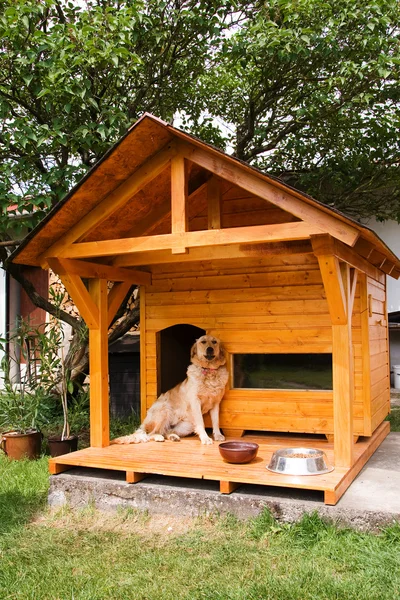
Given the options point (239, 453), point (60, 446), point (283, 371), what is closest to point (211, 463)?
point (239, 453)

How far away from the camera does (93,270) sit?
6160 mm

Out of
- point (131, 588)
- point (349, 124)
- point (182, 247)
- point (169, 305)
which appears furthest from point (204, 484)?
point (349, 124)

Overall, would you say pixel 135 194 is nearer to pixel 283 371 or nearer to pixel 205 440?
pixel 283 371

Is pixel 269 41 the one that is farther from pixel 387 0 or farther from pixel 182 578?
pixel 182 578

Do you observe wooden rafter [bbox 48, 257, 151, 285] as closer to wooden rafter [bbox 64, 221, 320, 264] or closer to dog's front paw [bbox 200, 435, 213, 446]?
wooden rafter [bbox 64, 221, 320, 264]

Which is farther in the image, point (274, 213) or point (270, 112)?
point (270, 112)

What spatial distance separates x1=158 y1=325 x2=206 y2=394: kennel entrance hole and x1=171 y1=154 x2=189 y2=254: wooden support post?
9.03ft

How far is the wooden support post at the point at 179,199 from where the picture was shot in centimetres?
513

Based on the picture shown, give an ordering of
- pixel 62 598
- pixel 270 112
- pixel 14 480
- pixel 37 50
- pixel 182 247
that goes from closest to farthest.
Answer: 1. pixel 62 598
2. pixel 182 247
3. pixel 14 480
4. pixel 37 50
5. pixel 270 112

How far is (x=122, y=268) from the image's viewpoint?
22.1 feet

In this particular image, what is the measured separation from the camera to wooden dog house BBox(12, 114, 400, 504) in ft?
16.1

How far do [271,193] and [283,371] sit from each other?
2673 millimetres

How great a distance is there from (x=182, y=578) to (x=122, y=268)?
3.91 m

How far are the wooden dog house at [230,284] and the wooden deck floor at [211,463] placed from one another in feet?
0.06
